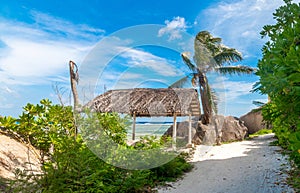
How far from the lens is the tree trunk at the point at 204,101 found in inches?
606

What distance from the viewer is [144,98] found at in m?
12.7

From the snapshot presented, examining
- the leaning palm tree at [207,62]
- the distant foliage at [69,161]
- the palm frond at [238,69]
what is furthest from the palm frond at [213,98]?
the distant foliage at [69,161]

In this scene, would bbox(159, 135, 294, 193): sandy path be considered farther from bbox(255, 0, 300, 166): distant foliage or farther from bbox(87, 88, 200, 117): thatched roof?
bbox(87, 88, 200, 117): thatched roof

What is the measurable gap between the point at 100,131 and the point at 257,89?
10.7 feet

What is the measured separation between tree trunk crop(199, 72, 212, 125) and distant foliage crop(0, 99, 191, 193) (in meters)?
8.26

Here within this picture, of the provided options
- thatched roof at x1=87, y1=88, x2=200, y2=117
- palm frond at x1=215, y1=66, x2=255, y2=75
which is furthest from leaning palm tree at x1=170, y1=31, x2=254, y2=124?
thatched roof at x1=87, y1=88, x2=200, y2=117

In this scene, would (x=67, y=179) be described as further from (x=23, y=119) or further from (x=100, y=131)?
(x=23, y=119)

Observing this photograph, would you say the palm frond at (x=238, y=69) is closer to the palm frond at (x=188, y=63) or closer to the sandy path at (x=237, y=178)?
the palm frond at (x=188, y=63)

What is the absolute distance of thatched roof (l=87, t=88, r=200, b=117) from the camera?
1183 cm

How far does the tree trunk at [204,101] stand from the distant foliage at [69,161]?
8257 mm

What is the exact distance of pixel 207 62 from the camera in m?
15.7

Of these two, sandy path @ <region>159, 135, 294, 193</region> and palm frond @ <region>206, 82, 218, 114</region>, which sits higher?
palm frond @ <region>206, 82, 218, 114</region>

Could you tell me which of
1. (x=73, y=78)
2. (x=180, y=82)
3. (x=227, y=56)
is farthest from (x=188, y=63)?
(x=73, y=78)

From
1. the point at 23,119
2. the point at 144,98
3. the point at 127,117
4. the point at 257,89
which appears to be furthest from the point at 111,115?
the point at 144,98
